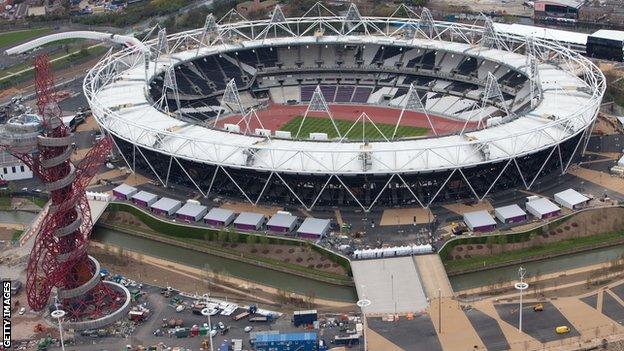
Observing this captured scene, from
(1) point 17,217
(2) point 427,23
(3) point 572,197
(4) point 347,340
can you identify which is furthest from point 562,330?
(2) point 427,23

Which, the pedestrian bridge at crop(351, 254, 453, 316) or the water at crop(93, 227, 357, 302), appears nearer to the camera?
the pedestrian bridge at crop(351, 254, 453, 316)

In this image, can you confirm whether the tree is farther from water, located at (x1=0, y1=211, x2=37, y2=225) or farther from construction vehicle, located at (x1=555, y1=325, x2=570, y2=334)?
construction vehicle, located at (x1=555, y1=325, x2=570, y2=334)

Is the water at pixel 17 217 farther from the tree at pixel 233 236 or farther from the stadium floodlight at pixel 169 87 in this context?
the tree at pixel 233 236

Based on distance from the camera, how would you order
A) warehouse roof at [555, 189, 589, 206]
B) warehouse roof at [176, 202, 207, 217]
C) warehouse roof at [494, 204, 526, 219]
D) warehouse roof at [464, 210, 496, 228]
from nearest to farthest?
warehouse roof at [464, 210, 496, 228] → warehouse roof at [494, 204, 526, 219] → warehouse roof at [555, 189, 589, 206] → warehouse roof at [176, 202, 207, 217]

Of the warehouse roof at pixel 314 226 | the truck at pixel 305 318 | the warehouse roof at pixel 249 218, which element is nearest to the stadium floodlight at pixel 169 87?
the warehouse roof at pixel 249 218

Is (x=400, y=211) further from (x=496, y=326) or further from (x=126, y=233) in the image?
(x=126, y=233)

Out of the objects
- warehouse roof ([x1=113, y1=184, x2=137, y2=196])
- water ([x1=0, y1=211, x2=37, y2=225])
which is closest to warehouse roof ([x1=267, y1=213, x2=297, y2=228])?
warehouse roof ([x1=113, y1=184, x2=137, y2=196])

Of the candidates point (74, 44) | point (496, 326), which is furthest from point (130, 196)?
point (74, 44)

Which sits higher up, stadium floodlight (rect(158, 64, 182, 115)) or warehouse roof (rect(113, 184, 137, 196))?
stadium floodlight (rect(158, 64, 182, 115))
